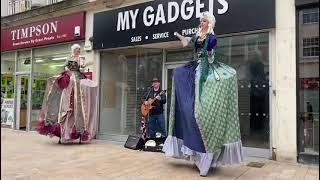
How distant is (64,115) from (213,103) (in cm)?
442

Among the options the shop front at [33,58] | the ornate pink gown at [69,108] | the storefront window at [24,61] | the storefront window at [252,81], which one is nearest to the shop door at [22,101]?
the shop front at [33,58]

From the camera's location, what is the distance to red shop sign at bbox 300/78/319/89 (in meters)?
7.04

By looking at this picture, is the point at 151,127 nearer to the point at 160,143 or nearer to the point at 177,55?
the point at 160,143

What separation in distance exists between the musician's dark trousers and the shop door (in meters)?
5.93

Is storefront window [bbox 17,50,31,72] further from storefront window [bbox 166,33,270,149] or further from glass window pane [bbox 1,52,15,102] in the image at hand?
storefront window [bbox 166,33,270,149]

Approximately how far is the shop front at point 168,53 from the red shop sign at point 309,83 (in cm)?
65

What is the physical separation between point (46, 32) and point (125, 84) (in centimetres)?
332

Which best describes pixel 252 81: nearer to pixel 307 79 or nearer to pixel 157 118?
pixel 307 79

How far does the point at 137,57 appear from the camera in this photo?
34.0 feet

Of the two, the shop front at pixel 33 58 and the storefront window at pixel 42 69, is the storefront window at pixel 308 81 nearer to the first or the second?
the shop front at pixel 33 58

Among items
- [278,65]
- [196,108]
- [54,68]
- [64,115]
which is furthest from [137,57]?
[196,108]

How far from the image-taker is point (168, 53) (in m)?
9.68

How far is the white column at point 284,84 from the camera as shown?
7.14m

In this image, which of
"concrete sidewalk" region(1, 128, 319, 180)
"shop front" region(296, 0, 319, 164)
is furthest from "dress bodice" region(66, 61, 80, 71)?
"shop front" region(296, 0, 319, 164)
